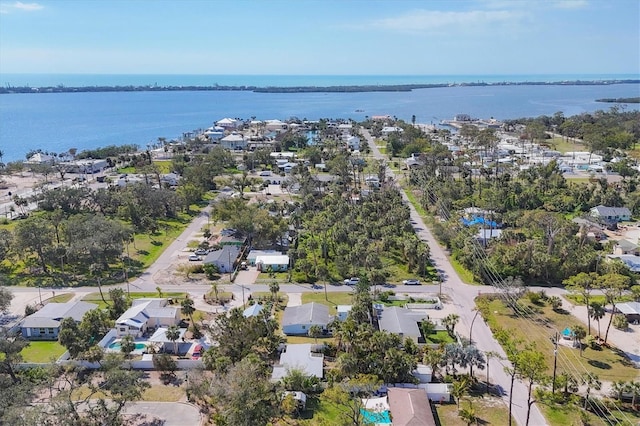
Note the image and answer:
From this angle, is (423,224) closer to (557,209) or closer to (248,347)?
(557,209)

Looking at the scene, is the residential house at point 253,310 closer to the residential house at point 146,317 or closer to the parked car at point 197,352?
the parked car at point 197,352

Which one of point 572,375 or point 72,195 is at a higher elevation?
point 72,195

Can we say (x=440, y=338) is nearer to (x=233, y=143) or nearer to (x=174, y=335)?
(x=174, y=335)

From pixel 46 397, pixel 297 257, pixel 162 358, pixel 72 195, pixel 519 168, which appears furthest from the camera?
pixel 519 168

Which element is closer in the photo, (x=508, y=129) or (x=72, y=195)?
(x=72, y=195)

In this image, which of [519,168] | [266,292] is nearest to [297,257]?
[266,292]

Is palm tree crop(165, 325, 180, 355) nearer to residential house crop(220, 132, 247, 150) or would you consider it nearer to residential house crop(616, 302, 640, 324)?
residential house crop(616, 302, 640, 324)

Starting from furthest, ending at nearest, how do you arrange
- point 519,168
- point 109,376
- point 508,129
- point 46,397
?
1. point 508,129
2. point 519,168
3. point 46,397
4. point 109,376

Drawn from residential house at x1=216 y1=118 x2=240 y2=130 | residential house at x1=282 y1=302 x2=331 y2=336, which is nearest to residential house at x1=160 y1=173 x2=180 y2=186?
residential house at x1=282 y1=302 x2=331 y2=336
